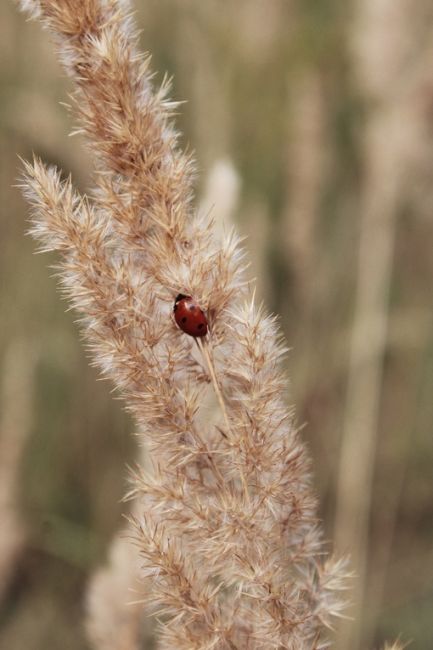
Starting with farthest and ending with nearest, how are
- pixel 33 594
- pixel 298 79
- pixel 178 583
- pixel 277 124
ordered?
pixel 277 124
pixel 298 79
pixel 33 594
pixel 178 583

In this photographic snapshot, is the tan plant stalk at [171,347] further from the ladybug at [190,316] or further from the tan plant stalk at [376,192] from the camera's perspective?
the tan plant stalk at [376,192]

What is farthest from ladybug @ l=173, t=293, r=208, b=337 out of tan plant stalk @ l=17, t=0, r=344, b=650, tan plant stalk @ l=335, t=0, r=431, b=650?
tan plant stalk @ l=335, t=0, r=431, b=650

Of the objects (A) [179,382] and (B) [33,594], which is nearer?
(A) [179,382]

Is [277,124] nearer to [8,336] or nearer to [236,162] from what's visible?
[236,162]

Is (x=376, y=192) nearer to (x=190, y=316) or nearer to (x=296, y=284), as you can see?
(x=296, y=284)

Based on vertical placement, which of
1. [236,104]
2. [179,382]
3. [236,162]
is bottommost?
[179,382]

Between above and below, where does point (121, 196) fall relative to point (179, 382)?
above

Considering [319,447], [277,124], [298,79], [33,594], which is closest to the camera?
[33,594]

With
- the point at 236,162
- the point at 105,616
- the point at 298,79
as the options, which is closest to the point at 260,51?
the point at 298,79

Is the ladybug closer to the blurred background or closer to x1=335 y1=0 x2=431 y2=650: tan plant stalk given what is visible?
the blurred background
